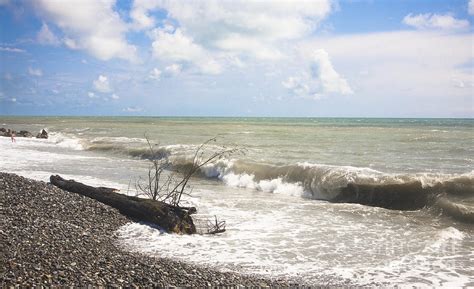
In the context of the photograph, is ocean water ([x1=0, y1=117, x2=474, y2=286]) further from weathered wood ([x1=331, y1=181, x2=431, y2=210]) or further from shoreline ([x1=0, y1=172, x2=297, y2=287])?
shoreline ([x1=0, y1=172, x2=297, y2=287])

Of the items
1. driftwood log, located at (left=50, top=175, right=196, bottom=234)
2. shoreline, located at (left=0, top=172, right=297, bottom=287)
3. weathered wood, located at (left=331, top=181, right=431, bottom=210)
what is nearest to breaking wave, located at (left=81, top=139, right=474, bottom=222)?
weathered wood, located at (left=331, top=181, right=431, bottom=210)

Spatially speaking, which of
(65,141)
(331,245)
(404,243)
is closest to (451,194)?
(404,243)

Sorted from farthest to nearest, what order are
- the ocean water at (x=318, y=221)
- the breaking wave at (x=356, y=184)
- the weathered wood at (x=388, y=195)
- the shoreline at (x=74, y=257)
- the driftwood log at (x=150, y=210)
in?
the weathered wood at (x=388, y=195) < the breaking wave at (x=356, y=184) < the driftwood log at (x=150, y=210) < the ocean water at (x=318, y=221) < the shoreline at (x=74, y=257)

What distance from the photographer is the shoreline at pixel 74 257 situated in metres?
6.09

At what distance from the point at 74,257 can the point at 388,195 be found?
39.0 ft

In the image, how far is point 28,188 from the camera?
11258mm

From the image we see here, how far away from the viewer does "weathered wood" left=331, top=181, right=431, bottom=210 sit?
14.5 m

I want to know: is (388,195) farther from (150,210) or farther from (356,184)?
(150,210)

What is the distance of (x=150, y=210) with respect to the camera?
34.5 ft

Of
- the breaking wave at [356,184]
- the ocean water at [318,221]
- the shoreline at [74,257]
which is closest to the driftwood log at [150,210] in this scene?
the ocean water at [318,221]

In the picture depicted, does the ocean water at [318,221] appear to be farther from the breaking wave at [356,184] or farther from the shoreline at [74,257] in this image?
the shoreline at [74,257]

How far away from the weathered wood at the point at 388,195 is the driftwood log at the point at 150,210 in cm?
750

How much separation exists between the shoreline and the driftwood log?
0.58m

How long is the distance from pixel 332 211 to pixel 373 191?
3.35 meters
